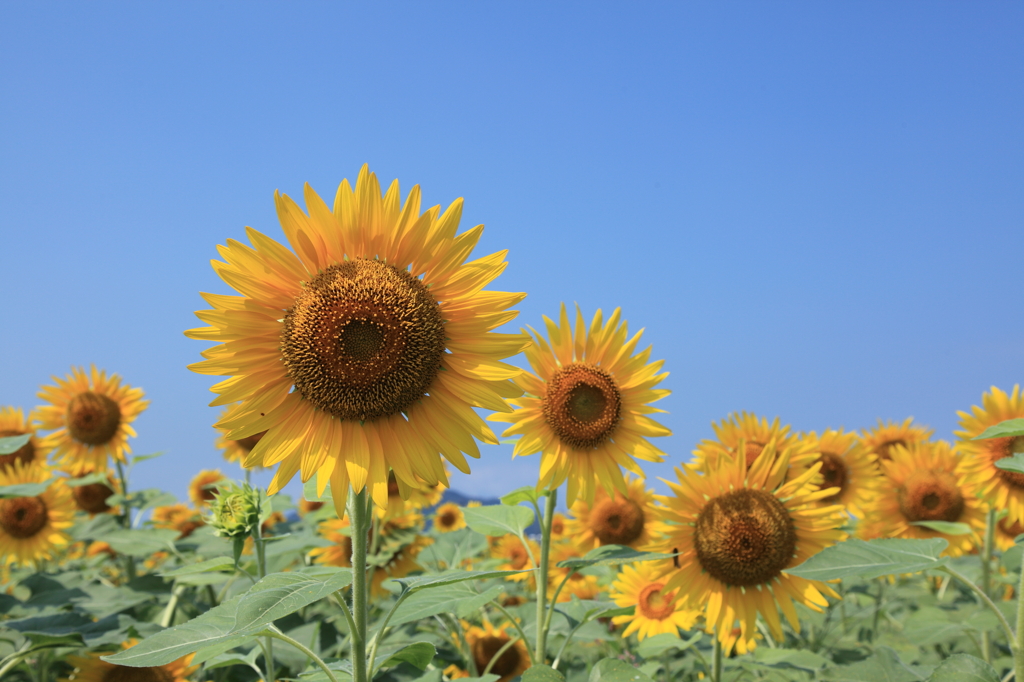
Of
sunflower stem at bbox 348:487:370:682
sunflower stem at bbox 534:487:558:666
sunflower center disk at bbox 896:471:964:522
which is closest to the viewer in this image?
sunflower stem at bbox 348:487:370:682

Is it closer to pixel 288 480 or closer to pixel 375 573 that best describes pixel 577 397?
pixel 288 480

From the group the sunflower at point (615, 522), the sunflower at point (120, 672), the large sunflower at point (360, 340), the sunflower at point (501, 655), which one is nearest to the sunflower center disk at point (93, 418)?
the sunflower at point (120, 672)

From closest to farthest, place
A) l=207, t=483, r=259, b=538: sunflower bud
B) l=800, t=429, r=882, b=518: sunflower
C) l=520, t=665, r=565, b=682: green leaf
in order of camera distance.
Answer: l=520, t=665, r=565, b=682: green leaf, l=207, t=483, r=259, b=538: sunflower bud, l=800, t=429, r=882, b=518: sunflower

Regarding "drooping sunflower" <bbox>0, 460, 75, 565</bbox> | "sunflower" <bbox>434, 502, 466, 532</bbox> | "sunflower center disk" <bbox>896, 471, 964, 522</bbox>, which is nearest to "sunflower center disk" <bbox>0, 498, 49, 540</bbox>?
"drooping sunflower" <bbox>0, 460, 75, 565</bbox>

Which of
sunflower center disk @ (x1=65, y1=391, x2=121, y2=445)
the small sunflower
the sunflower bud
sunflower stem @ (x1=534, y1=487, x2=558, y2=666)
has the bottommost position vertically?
the small sunflower

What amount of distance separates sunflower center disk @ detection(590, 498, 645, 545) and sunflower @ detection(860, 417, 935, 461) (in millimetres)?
2887

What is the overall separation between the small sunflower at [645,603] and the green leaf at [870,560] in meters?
1.80

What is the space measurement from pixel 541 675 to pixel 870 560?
138 centimetres

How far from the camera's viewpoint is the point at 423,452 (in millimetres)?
2564

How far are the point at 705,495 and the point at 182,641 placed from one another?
2.55 meters

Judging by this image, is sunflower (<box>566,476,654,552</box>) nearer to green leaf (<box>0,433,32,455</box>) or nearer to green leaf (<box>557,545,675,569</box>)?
green leaf (<box>557,545,675,569</box>)

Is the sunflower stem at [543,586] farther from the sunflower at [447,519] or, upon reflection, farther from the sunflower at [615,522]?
the sunflower at [447,519]

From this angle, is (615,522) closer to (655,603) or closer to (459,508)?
(655,603)

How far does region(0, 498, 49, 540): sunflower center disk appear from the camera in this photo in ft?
22.1
